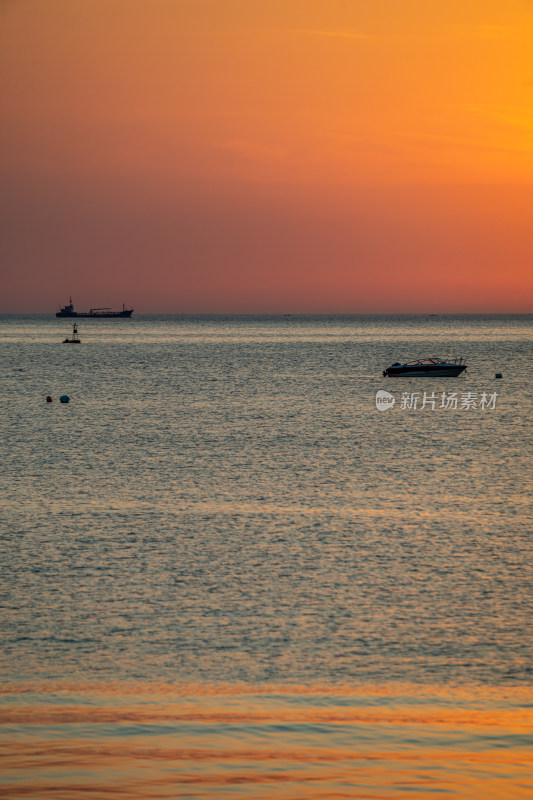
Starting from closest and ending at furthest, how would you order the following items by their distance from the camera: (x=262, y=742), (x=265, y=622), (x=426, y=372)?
(x=262, y=742) → (x=265, y=622) → (x=426, y=372)

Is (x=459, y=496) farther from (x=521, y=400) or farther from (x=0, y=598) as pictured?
(x=521, y=400)

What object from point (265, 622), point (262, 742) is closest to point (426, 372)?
point (265, 622)

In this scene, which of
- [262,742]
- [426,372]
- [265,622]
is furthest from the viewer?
[426,372]

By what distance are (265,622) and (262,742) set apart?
27.0ft

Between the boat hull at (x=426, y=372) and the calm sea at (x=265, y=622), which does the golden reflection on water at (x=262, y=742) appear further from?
the boat hull at (x=426, y=372)

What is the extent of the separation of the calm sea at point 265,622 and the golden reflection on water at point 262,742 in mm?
50

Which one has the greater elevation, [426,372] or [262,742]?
[426,372]

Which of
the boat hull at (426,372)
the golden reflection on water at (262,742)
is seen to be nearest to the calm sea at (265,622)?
the golden reflection on water at (262,742)

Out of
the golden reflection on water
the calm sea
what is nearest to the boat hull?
the calm sea

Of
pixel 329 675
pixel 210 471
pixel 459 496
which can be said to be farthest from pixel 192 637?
pixel 210 471

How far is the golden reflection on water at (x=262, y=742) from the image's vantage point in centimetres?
1420

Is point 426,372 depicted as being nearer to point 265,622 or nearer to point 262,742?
point 265,622

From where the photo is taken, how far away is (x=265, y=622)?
24.3m

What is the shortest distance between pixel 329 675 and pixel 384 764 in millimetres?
5342
